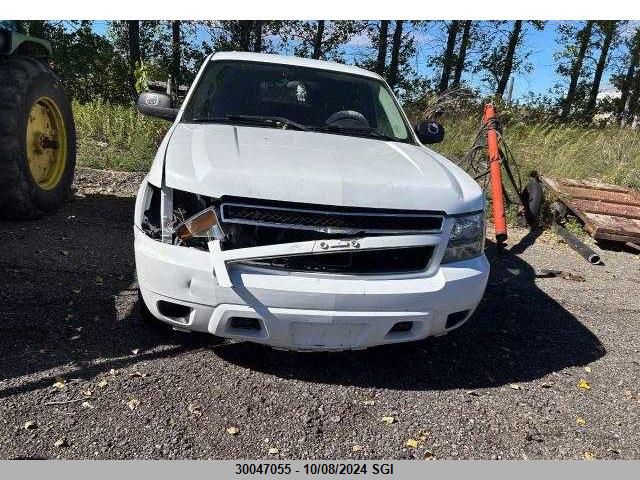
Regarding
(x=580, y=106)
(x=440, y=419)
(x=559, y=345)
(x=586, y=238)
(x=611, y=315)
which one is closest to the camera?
(x=440, y=419)

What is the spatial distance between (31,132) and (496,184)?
181 inches

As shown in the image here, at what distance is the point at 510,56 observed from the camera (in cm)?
2238

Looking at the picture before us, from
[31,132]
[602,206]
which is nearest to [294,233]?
[31,132]

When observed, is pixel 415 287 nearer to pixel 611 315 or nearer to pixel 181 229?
pixel 181 229

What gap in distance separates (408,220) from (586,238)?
15.6ft

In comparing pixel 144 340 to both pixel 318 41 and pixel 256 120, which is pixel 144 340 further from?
pixel 318 41

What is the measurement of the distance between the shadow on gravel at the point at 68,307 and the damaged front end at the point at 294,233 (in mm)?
746

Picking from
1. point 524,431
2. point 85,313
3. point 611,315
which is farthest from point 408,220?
point 611,315

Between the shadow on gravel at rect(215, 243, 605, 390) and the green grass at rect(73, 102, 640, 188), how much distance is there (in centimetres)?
504

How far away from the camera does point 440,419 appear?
269 cm

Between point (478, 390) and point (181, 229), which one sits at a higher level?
point (181, 229)

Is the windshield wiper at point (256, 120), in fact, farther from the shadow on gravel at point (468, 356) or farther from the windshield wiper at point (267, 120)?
the shadow on gravel at point (468, 356)

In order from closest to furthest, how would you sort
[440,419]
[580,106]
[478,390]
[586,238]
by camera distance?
[440,419]
[478,390]
[586,238]
[580,106]

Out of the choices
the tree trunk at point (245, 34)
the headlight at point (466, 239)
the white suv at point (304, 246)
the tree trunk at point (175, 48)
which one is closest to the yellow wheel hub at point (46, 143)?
the white suv at point (304, 246)
